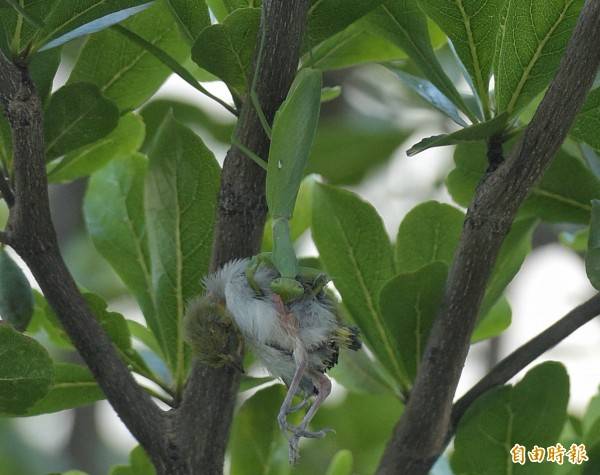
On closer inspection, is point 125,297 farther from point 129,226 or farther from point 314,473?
point 129,226

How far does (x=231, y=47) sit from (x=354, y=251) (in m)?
0.34

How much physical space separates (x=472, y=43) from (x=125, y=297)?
160 cm

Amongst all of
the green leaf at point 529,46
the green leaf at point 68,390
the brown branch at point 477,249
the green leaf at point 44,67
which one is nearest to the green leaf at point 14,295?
the green leaf at point 68,390

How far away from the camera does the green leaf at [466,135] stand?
877mm

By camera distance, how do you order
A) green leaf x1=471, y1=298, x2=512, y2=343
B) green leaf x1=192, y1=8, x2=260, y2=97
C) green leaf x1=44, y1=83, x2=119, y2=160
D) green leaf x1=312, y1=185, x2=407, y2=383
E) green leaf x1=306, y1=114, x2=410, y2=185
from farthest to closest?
green leaf x1=306, y1=114, x2=410, y2=185
green leaf x1=471, y1=298, x2=512, y2=343
green leaf x1=312, y1=185, x2=407, y2=383
green leaf x1=44, y1=83, x2=119, y2=160
green leaf x1=192, y1=8, x2=260, y2=97

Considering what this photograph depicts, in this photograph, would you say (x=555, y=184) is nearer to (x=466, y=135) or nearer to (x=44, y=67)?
(x=466, y=135)

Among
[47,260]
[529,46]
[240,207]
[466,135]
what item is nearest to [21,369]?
[47,260]

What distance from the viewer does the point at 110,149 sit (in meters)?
1.20

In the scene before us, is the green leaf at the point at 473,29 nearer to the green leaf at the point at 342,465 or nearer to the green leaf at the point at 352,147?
the green leaf at the point at 342,465

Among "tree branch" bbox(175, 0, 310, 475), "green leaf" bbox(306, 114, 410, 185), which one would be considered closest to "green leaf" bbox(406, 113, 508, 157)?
"tree branch" bbox(175, 0, 310, 475)

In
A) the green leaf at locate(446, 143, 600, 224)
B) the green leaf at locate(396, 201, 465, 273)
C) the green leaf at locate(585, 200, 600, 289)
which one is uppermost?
the green leaf at locate(446, 143, 600, 224)

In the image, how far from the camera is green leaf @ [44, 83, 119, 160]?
100 cm

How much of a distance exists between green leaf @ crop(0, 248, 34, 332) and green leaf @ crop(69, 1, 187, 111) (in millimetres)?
215

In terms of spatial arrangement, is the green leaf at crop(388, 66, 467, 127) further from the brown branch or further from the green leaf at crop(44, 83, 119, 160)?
the green leaf at crop(44, 83, 119, 160)
